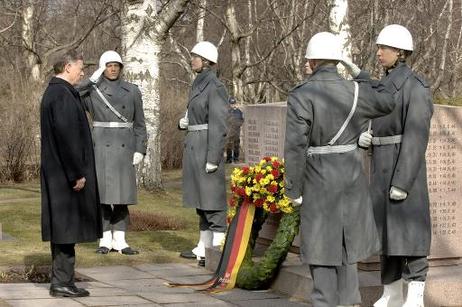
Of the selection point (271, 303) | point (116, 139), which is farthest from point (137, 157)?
point (271, 303)

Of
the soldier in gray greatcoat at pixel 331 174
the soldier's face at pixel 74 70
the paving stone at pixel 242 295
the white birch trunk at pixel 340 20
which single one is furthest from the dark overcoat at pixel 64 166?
the white birch trunk at pixel 340 20

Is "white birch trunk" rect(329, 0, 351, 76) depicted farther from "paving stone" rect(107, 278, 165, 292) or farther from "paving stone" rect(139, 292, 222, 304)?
"paving stone" rect(139, 292, 222, 304)

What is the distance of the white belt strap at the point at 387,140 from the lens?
8.64m

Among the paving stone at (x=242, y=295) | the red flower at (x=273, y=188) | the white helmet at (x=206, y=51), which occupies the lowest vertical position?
the paving stone at (x=242, y=295)

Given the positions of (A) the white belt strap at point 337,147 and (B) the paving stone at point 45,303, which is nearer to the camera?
(A) the white belt strap at point 337,147

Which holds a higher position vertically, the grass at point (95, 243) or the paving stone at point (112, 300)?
the paving stone at point (112, 300)

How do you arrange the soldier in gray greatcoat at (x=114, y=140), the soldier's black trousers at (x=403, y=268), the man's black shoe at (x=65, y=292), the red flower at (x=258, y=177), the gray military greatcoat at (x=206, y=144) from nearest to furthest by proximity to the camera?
the soldier's black trousers at (x=403, y=268) → the man's black shoe at (x=65, y=292) → the red flower at (x=258, y=177) → the gray military greatcoat at (x=206, y=144) → the soldier in gray greatcoat at (x=114, y=140)

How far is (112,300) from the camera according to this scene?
9.62m

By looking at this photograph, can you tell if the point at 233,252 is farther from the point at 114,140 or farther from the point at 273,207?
the point at 114,140

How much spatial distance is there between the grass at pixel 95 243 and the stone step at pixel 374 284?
2388 mm

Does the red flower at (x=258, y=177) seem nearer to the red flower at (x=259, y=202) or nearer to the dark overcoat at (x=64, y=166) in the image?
the red flower at (x=259, y=202)

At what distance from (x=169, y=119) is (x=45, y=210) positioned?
62.4 feet

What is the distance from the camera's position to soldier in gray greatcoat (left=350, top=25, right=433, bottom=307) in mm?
8508

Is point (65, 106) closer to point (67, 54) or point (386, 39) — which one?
point (67, 54)
